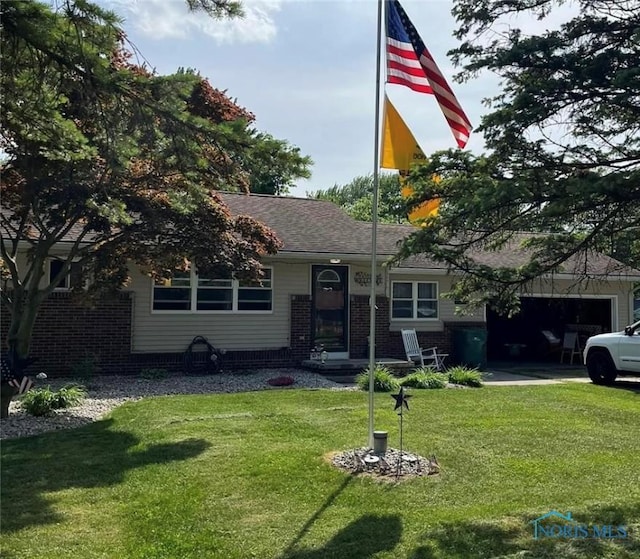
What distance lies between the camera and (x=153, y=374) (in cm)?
1232

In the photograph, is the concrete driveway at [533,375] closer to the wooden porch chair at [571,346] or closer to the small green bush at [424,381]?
the wooden porch chair at [571,346]

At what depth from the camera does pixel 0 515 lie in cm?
464

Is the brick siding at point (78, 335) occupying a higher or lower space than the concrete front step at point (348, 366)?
higher

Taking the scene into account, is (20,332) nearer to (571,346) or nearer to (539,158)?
(539,158)

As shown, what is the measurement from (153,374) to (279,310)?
3.32 meters

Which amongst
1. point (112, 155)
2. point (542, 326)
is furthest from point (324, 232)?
point (542, 326)

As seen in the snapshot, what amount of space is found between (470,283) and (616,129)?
204 cm

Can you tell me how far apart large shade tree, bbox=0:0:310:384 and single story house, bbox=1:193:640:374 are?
5.28 ft

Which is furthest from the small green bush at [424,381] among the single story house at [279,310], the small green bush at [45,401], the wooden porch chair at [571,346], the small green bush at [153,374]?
the wooden porch chair at [571,346]

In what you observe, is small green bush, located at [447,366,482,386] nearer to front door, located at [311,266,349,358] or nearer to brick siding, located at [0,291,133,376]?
front door, located at [311,266,349,358]

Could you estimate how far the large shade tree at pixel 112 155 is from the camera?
4.74 meters

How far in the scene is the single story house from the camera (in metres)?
12.4

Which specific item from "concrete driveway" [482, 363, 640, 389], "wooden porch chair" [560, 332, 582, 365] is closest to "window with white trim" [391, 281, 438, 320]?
"concrete driveway" [482, 363, 640, 389]

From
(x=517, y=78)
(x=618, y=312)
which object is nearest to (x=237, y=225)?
(x=517, y=78)
